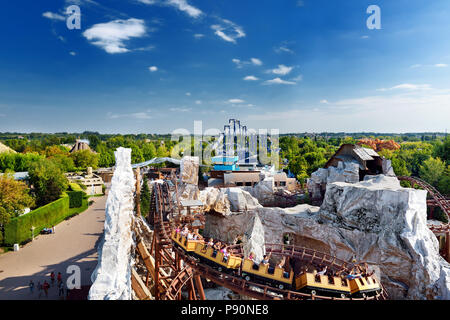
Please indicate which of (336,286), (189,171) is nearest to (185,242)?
(336,286)

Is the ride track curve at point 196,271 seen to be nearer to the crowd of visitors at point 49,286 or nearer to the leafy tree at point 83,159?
the crowd of visitors at point 49,286

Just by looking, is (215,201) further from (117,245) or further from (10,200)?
(10,200)

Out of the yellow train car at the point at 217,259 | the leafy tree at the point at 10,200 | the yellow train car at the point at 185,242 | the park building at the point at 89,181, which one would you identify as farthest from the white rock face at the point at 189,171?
the park building at the point at 89,181

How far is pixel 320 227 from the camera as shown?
21.0 m

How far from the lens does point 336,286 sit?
9.82 m

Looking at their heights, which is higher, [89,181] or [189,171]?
[189,171]

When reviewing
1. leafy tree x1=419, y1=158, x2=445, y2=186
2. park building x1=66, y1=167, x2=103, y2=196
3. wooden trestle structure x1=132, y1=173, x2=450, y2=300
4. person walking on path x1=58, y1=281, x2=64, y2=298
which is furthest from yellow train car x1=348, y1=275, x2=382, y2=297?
park building x1=66, y1=167, x2=103, y2=196

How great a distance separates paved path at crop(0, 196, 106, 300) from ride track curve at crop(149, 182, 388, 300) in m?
6.20

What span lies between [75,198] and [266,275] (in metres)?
31.2

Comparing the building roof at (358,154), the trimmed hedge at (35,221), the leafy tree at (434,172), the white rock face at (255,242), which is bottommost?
the trimmed hedge at (35,221)

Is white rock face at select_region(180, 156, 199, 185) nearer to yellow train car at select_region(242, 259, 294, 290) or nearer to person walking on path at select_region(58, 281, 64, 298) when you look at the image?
person walking on path at select_region(58, 281, 64, 298)

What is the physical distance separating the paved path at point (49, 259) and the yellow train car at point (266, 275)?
1167 centimetres

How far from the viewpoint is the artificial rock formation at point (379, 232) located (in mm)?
16344

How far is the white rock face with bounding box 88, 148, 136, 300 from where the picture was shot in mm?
10594
